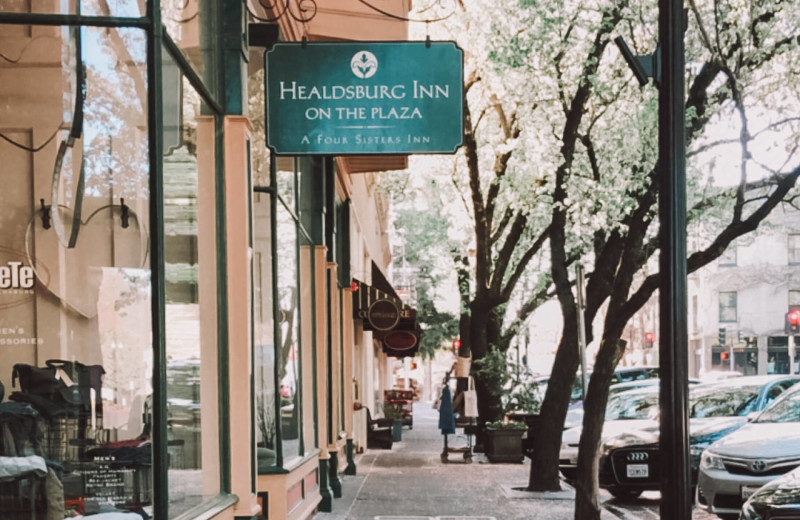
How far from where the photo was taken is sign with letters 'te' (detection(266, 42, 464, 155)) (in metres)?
7.46

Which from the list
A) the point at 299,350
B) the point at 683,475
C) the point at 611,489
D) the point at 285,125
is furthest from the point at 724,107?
the point at 683,475

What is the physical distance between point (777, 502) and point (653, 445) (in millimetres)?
6040

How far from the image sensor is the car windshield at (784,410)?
40.0 ft

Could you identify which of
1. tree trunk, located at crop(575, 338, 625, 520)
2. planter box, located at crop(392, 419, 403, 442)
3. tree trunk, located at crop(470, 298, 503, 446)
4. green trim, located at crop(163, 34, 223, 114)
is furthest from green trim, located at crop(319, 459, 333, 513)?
planter box, located at crop(392, 419, 403, 442)

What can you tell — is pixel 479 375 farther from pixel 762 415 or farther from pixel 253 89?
pixel 253 89

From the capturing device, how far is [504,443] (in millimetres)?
20359

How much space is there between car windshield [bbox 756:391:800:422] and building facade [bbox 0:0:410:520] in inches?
295

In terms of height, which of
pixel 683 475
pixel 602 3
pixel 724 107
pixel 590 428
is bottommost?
pixel 590 428

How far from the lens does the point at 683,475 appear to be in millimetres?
5762

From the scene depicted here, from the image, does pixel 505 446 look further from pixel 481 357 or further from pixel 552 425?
pixel 552 425

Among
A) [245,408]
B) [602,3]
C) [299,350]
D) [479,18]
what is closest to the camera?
[245,408]

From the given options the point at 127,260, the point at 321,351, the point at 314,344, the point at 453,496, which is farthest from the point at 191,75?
the point at 453,496

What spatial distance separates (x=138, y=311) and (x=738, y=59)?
8772 mm

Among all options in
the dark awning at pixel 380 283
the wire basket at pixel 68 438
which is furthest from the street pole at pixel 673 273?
the dark awning at pixel 380 283
